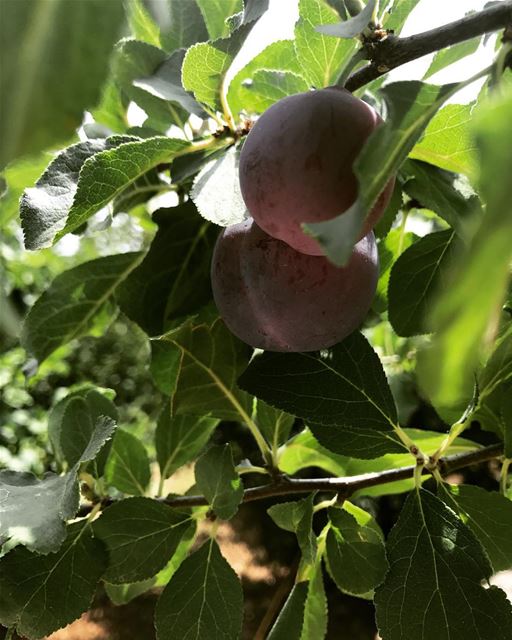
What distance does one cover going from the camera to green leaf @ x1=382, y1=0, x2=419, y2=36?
1.48 feet

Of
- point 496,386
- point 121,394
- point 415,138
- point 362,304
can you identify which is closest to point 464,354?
point 415,138

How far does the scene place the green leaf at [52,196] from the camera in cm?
39

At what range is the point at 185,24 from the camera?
572 millimetres

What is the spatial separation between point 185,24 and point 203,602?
1.56ft

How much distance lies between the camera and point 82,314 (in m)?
0.66

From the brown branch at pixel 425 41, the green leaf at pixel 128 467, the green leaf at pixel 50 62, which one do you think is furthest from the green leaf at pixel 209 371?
the green leaf at pixel 50 62

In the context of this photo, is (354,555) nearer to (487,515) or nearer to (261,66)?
(487,515)

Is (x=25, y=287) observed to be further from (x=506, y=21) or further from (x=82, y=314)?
(x=506, y=21)

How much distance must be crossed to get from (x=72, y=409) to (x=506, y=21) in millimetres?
431

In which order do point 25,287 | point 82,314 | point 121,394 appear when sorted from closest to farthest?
point 82,314
point 25,287
point 121,394

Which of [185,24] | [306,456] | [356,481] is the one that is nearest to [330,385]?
[356,481]

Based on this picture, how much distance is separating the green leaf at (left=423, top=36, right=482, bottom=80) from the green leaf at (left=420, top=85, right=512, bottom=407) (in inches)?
14.8

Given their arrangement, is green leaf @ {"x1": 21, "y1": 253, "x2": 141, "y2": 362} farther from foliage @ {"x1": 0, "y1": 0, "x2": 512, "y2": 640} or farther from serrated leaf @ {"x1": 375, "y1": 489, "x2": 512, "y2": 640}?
serrated leaf @ {"x1": 375, "y1": 489, "x2": 512, "y2": 640}

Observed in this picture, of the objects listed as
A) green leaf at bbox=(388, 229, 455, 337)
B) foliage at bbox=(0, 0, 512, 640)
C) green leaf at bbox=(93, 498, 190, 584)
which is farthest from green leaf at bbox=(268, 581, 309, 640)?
green leaf at bbox=(388, 229, 455, 337)
